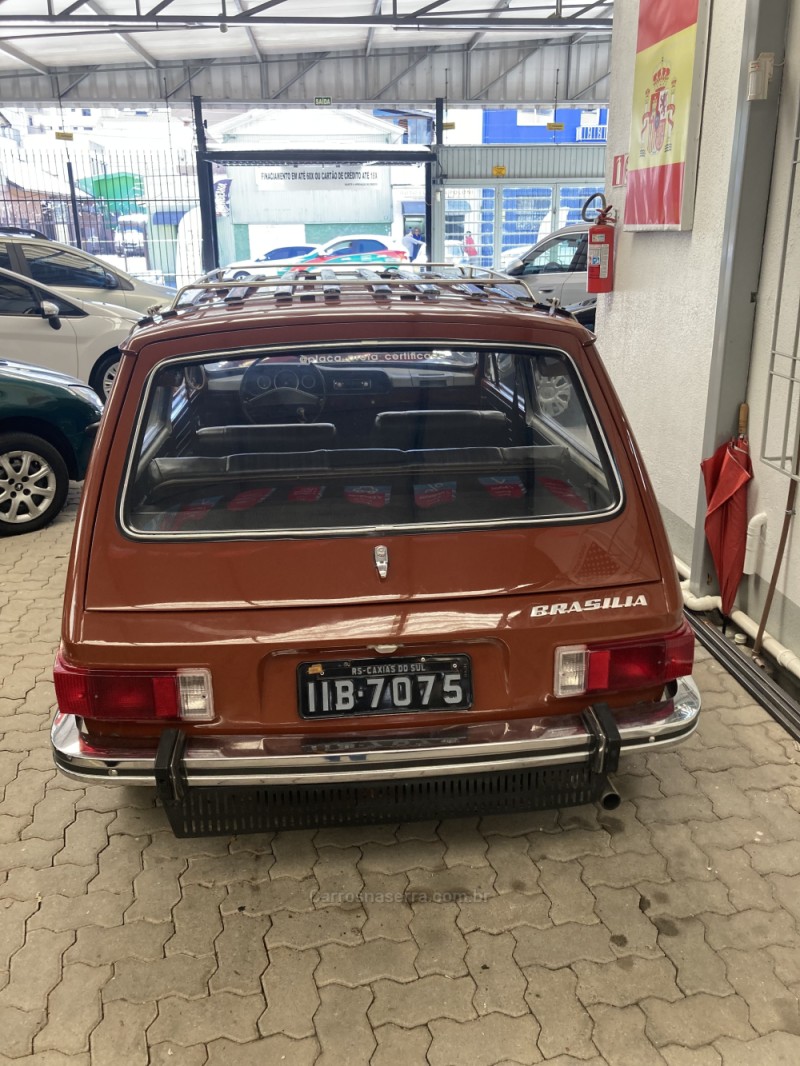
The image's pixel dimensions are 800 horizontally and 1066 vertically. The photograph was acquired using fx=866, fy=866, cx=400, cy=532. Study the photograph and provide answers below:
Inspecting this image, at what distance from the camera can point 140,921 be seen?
8.57ft

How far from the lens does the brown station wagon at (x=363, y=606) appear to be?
234 centimetres

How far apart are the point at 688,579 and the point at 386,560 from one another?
2.82 metres

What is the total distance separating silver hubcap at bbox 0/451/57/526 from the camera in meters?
5.98

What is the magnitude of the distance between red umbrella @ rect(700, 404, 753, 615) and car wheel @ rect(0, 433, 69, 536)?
171 inches

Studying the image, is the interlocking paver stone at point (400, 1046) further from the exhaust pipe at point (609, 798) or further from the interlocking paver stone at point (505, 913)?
the exhaust pipe at point (609, 798)

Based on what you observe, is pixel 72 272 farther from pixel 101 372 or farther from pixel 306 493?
pixel 306 493

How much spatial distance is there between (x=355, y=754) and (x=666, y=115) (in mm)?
4055

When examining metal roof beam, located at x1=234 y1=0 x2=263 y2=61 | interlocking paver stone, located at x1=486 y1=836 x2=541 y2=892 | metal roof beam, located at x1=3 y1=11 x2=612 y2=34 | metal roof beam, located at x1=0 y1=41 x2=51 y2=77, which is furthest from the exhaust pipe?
metal roof beam, located at x1=0 y1=41 x2=51 y2=77

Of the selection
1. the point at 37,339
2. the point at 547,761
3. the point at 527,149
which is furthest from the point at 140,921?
the point at 527,149

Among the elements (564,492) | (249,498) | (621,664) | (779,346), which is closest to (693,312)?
(779,346)

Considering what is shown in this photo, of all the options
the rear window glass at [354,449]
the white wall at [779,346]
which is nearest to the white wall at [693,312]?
the white wall at [779,346]

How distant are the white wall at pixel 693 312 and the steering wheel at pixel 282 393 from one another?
213 centimetres

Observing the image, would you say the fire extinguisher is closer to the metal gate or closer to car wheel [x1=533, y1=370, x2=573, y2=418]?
car wheel [x1=533, y1=370, x2=573, y2=418]

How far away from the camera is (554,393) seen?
2887 millimetres
